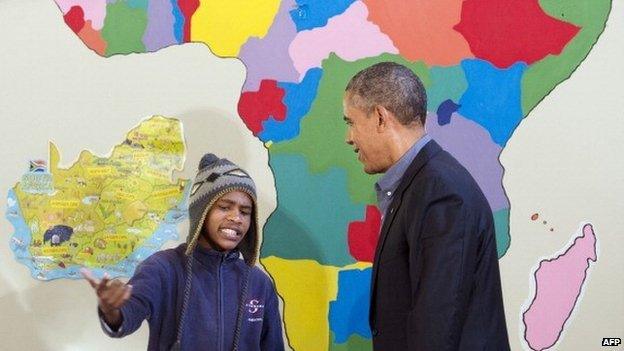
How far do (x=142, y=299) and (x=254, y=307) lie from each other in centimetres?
31

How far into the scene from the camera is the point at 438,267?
1468 mm

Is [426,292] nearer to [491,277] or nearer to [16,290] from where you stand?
[491,277]

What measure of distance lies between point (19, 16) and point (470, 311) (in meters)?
1.72

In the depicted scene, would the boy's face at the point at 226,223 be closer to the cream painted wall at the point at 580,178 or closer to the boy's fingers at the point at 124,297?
the boy's fingers at the point at 124,297

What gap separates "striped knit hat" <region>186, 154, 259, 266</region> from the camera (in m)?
1.84

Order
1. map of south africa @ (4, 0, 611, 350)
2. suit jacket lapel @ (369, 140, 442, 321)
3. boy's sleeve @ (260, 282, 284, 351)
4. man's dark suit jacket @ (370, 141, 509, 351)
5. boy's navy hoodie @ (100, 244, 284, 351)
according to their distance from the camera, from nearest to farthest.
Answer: man's dark suit jacket @ (370, 141, 509, 351) → suit jacket lapel @ (369, 140, 442, 321) → boy's navy hoodie @ (100, 244, 284, 351) → boy's sleeve @ (260, 282, 284, 351) → map of south africa @ (4, 0, 611, 350)

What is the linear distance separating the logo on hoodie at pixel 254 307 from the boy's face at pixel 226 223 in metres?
0.15

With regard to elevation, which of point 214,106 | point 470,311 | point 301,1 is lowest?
point 470,311

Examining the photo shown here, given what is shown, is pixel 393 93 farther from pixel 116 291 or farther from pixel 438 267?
pixel 116 291

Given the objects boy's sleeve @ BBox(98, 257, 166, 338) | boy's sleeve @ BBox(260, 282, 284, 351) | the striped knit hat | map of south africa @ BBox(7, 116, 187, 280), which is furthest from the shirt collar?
map of south africa @ BBox(7, 116, 187, 280)

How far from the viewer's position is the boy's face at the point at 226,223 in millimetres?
1862

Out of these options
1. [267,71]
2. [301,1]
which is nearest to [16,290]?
[267,71]

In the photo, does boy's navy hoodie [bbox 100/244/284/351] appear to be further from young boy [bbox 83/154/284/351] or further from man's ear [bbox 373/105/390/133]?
man's ear [bbox 373/105/390/133]

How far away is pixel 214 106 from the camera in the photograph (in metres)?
2.30
